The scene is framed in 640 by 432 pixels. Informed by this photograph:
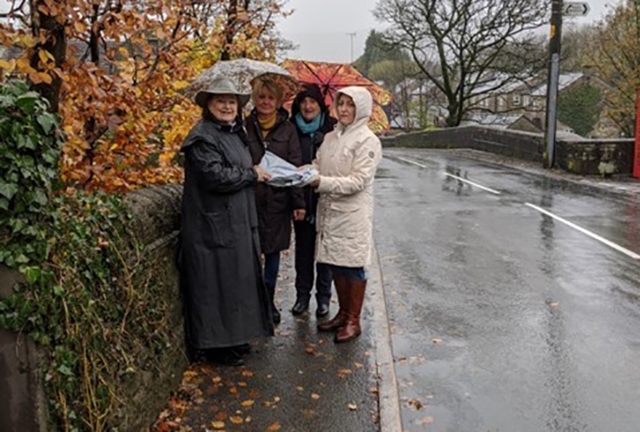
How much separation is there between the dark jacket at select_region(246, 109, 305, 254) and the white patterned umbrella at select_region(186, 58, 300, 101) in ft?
0.90

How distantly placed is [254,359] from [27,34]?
2743 millimetres

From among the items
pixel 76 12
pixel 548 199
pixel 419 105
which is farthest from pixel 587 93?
pixel 76 12

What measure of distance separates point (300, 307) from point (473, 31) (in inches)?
1410

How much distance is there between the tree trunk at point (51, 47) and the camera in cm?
367

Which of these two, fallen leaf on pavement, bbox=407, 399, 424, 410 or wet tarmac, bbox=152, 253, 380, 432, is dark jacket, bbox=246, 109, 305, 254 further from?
fallen leaf on pavement, bbox=407, 399, 424, 410

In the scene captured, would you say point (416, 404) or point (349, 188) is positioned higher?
point (349, 188)

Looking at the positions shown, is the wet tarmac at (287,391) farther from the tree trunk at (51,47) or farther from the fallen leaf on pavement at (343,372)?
the tree trunk at (51,47)

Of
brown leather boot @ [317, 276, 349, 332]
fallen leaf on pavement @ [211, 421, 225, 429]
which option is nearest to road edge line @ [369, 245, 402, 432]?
brown leather boot @ [317, 276, 349, 332]

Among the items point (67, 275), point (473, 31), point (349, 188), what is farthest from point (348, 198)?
point (473, 31)

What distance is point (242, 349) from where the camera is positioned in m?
5.14

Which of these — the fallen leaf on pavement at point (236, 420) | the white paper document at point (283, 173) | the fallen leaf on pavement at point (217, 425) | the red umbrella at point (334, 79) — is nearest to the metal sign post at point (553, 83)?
the red umbrella at point (334, 79)

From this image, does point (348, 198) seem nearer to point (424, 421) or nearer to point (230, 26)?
point (424, 421)

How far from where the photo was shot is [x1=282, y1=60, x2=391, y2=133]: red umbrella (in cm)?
662

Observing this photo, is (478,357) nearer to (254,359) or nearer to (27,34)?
(254,359)
